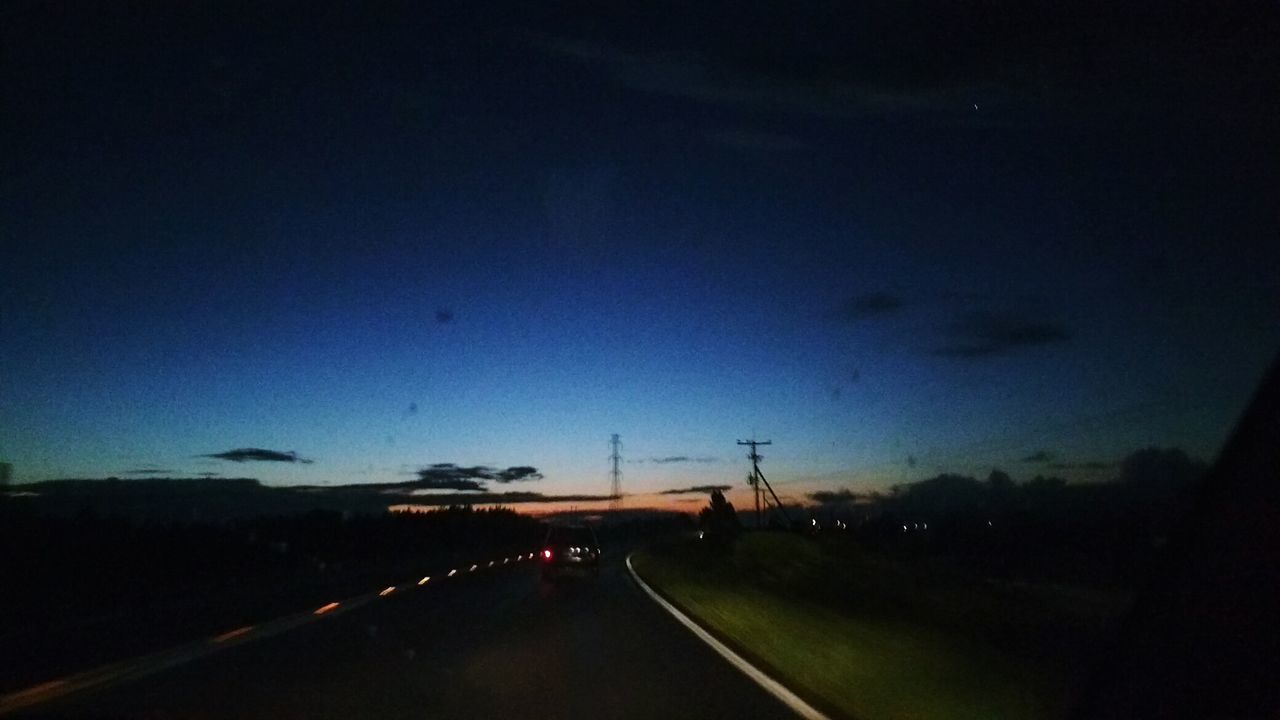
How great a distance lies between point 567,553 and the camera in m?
42.0

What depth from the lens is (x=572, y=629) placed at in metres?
21.8

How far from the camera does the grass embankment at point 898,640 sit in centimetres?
1161

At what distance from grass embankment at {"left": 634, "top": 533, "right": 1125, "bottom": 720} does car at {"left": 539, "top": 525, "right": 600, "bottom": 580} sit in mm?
4394

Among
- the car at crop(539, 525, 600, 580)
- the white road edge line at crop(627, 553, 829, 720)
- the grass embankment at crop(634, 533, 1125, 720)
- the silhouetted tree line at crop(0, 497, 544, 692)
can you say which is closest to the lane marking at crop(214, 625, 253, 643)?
the silhouetted tree line at crop(0, 497, 544, 692)

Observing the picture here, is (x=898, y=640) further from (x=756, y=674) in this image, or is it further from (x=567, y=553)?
(x=567, y=553)

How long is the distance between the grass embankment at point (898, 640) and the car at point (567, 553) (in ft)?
14.4

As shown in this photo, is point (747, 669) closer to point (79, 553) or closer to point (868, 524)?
point (79, 553)

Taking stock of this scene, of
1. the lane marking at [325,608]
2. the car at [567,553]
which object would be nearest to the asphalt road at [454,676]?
the lane marking at [325,608]

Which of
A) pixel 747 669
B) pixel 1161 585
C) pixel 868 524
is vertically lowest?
pixel 747 669

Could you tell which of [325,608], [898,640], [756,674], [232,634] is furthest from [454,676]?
[325,608]

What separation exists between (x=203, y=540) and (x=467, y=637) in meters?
53.4

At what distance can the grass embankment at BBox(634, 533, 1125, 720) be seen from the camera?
1161 centimetres

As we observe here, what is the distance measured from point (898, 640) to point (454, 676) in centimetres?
625

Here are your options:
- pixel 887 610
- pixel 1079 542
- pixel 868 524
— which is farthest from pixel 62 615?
pixel 868 524
